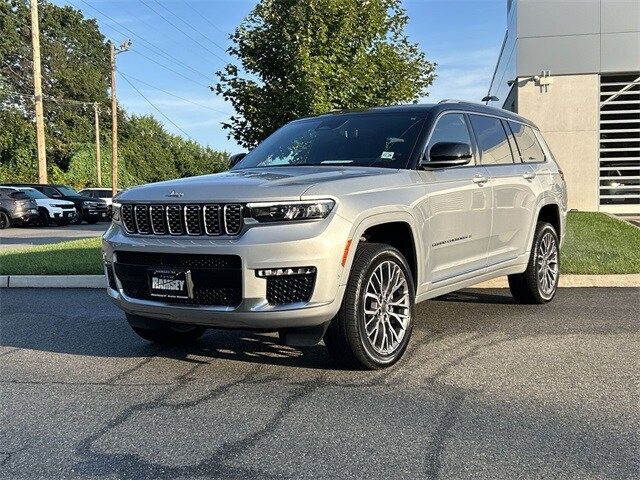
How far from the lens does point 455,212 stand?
5371 millimetres

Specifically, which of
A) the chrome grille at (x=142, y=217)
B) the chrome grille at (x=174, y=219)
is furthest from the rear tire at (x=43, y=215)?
the chrome grille at (x=174, y=219)

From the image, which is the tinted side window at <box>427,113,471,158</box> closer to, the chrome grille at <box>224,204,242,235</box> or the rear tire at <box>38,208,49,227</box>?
the chrome grille at <box>224,204,242,235</box>

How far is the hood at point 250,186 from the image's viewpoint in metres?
4.20

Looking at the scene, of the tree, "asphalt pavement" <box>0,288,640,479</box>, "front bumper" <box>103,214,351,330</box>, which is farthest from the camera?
the tree

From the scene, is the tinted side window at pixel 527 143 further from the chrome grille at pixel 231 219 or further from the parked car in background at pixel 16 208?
the parked car in background at pixel 16 208

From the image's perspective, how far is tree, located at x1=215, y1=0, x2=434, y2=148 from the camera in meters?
13.0

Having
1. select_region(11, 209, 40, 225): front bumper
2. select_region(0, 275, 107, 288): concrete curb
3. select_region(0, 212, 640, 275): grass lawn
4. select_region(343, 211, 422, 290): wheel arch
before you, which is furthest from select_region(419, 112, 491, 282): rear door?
select_region(11, 209, 40, 225): front bumper

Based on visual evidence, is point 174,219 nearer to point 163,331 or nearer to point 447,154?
point 163,331

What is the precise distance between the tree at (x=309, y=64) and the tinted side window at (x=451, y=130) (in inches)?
274

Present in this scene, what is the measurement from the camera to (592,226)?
14531 millimetres

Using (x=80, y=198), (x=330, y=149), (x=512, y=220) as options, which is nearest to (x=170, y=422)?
(x=330, y=149)

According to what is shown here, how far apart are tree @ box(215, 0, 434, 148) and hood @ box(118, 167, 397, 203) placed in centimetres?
800

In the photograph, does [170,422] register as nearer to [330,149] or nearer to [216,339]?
[216,339]

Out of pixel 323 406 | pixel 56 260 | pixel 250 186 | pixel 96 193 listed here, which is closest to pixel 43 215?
pixel 96 193
